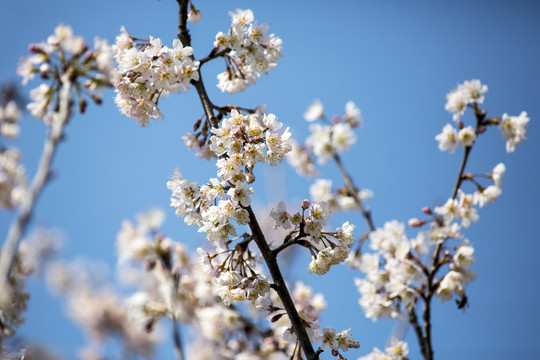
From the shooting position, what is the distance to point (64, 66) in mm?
3121

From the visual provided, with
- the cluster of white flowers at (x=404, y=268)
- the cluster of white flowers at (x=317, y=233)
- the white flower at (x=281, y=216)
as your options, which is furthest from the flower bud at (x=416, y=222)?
the white flower at (x=281, y=216)

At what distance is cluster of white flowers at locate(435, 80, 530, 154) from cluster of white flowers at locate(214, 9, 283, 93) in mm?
1725

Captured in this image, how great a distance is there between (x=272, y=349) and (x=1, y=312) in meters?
1.85

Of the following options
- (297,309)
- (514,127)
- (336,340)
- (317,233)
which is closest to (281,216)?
(317,233)

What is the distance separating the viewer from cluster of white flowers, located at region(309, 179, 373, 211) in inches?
162

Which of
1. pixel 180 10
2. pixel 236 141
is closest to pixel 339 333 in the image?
pixel 236 141

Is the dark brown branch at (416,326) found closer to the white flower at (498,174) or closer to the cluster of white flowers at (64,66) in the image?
the white flower at (498,174)

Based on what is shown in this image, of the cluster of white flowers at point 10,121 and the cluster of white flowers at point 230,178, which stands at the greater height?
the cluster of white flowers at point 10,121

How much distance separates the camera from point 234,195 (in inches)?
74.3

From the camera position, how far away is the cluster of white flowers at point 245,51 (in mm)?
2260

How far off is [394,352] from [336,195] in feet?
5.43

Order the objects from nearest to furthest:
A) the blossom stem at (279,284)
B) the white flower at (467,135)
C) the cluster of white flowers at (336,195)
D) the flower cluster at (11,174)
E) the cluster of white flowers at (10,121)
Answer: the blossom stem at (279,284), the white flower at (467,135), the cluster of white flowers at (336,195), the cluster of white flowers at (10,121), the flower cluster at (11,174)

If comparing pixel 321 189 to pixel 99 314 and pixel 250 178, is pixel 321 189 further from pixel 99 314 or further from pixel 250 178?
pixel 99 314

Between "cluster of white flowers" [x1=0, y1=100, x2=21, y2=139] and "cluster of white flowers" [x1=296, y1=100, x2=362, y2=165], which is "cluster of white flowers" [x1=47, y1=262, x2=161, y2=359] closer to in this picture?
"cluster of white flowers" [x1=0, y1=100, x2=21, y2=139]
